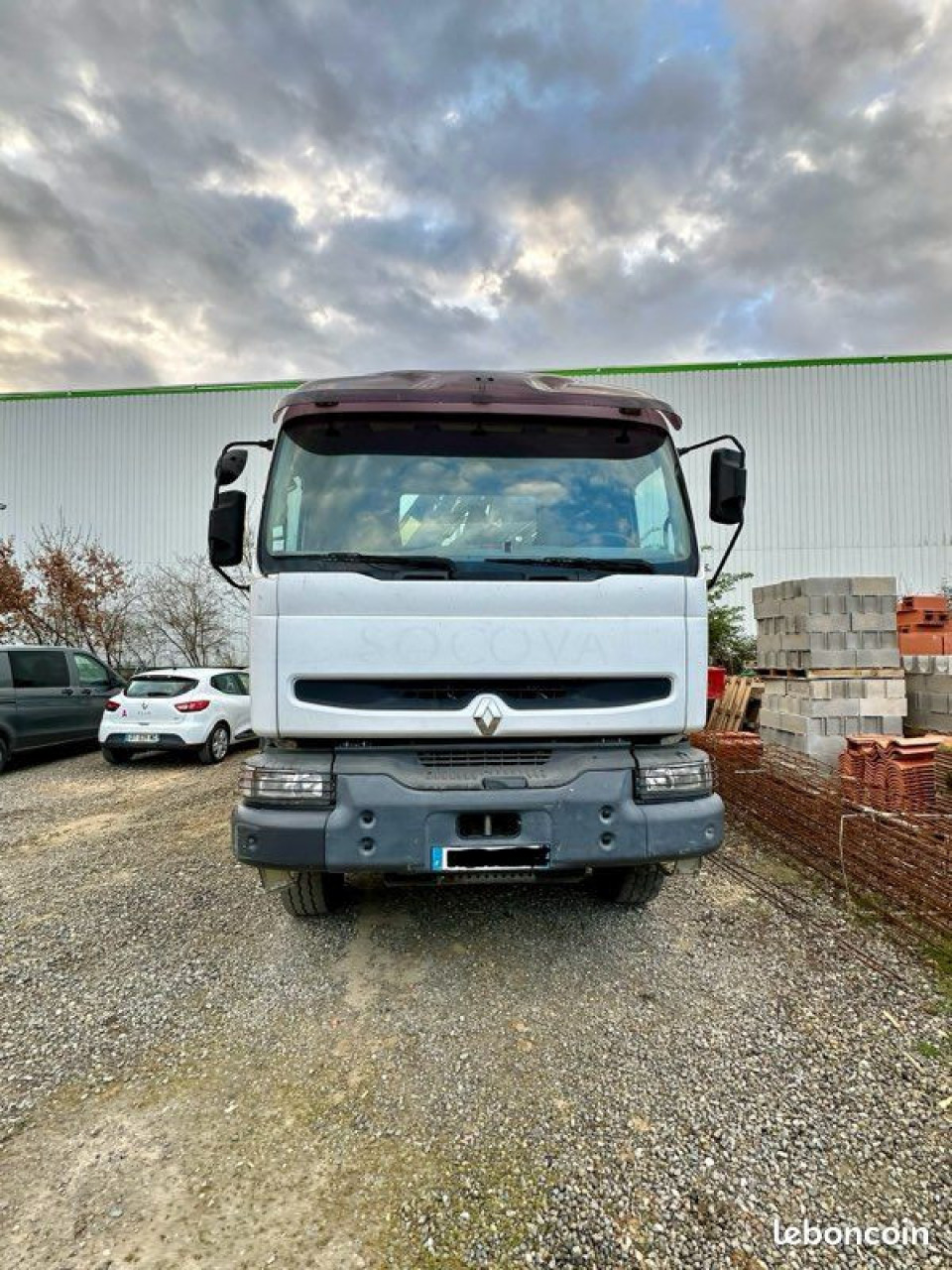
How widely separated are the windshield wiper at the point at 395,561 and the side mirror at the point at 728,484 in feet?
4.93

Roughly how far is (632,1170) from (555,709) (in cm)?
157

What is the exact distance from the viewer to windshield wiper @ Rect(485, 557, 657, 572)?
9.44 ft

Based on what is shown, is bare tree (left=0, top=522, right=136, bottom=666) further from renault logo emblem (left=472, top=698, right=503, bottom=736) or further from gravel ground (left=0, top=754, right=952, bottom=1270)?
renault logo emblem (left=472, top=698, right=503, bottom=736)

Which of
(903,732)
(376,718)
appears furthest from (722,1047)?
(903,732)

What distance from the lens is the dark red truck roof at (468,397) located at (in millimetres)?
2959

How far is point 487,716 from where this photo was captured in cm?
275

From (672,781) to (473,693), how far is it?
0.95 metres

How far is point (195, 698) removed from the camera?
331 inches

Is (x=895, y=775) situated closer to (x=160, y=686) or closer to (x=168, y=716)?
(x=168, y=716)

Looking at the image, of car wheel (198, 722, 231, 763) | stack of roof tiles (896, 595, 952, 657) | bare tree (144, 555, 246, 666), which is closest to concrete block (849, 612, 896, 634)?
stack of roof tiles (896, 595, 952, 657)

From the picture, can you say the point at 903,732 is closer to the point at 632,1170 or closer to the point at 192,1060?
the point at 632,1170

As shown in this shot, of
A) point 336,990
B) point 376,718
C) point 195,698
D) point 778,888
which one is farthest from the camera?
point 195,698

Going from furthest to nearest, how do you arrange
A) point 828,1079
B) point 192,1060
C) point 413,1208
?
point 192,1060 → point 828,1079 → point 413,1208

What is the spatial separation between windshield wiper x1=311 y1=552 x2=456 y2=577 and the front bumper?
92 cm
